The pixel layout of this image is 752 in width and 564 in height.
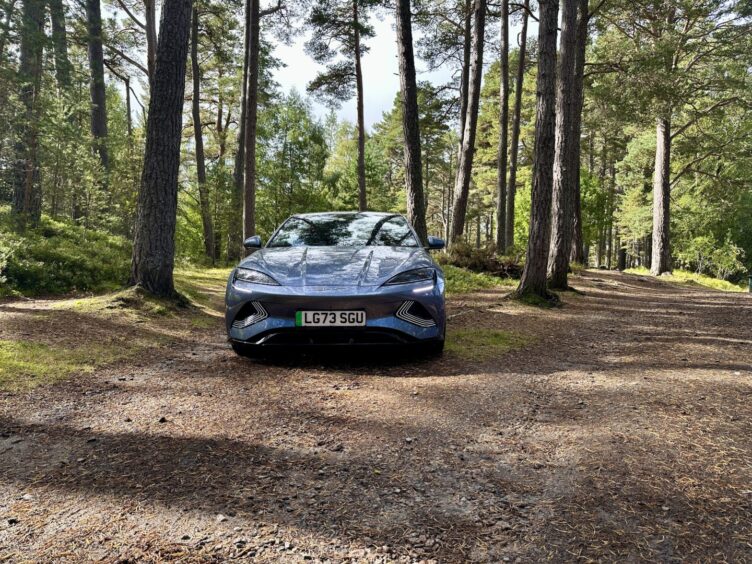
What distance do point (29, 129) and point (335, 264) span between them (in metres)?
10.5

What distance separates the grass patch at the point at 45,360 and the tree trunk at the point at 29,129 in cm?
798

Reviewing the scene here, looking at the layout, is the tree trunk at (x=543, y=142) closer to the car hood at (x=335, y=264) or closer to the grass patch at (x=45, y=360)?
the car hood at (x=335, y=264)

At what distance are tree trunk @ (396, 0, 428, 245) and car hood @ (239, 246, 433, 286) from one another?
5606mm

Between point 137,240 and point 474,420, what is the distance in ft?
18.1

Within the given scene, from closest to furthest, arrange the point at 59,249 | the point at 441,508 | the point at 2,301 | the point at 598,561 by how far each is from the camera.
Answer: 1. the point at 598,561
2. the point at 441,508
3. the point at 2,301
4. the point at 59,249

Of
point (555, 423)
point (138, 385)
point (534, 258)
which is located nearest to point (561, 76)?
point (534, 258)

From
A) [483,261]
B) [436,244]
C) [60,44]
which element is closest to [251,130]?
[483,261]

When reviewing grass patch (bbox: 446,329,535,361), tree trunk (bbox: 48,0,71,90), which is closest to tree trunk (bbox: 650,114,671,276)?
grass patch (bbox: 446,329,535,361)

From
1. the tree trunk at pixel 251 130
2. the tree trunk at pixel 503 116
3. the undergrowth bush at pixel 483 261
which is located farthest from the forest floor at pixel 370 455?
the tree trunk at pixel 503 116

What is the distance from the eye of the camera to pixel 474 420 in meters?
2.88

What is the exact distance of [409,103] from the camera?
1034 centimetres

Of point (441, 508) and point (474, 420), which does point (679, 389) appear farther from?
point (441, 508)

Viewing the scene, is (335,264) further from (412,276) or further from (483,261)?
(483,261)

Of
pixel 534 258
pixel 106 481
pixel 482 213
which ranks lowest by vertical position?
pixel 106 481
